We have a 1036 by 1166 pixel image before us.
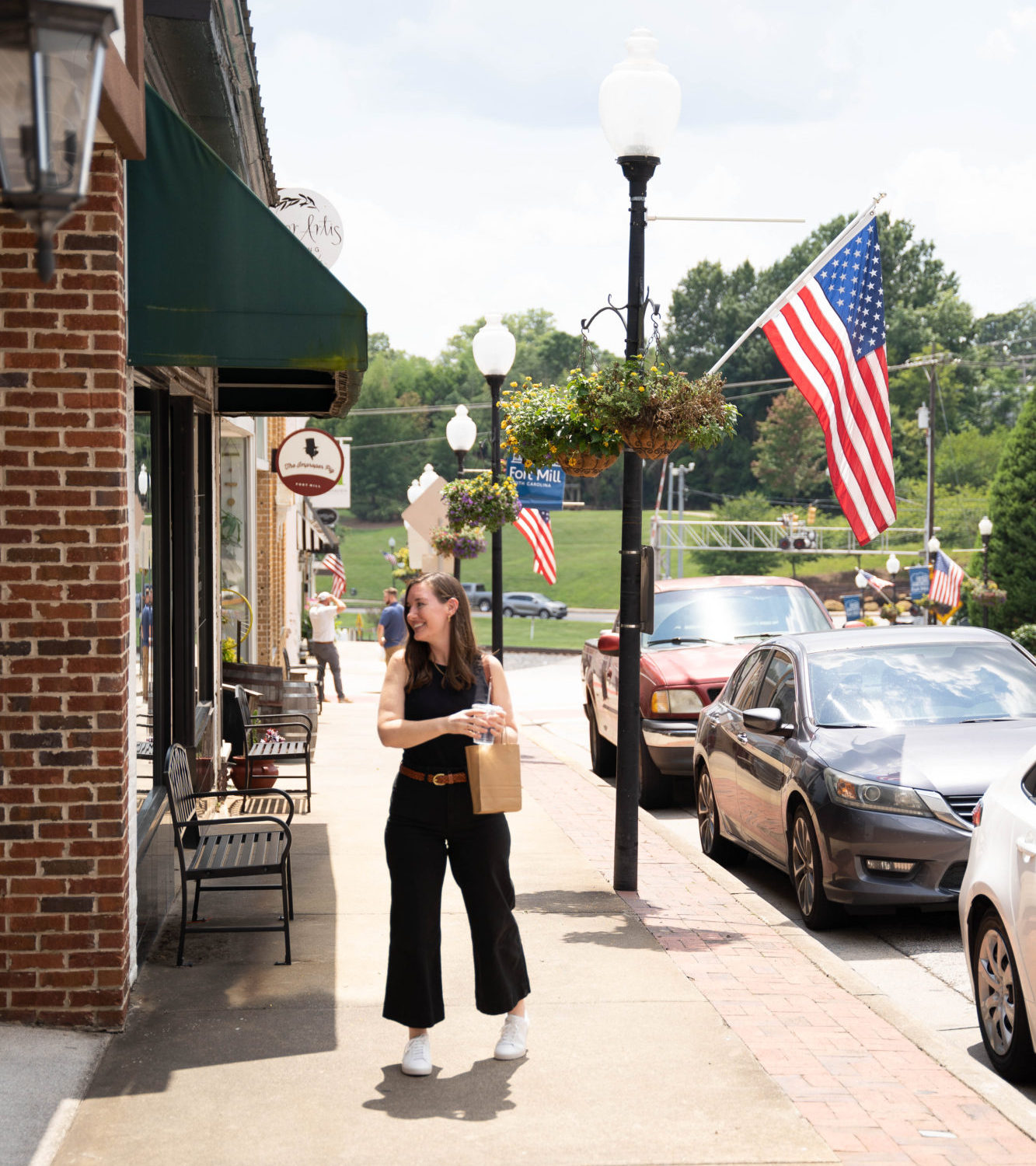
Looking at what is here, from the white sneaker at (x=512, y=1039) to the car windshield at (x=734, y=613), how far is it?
8.31 m

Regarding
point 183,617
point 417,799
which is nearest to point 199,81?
point 183,617

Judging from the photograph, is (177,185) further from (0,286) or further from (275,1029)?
(275,1029)

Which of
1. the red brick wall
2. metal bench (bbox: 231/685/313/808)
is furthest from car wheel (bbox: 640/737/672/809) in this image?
the red brick wall

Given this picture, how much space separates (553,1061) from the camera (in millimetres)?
5285

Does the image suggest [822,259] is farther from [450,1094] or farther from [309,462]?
[450,1094]

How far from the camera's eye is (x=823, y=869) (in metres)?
7.46

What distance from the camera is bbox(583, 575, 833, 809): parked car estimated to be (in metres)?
12.0

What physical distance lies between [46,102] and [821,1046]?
4.41m

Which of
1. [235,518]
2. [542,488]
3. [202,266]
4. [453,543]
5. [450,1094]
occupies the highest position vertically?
[202,266]

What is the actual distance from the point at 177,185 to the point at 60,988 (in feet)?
10.7

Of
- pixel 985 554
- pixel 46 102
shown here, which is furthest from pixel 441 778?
pixel 985 554

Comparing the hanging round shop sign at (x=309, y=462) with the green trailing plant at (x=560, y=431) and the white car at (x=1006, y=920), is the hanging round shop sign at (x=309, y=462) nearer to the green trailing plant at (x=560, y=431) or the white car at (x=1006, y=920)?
the green trailing plant at (x=560, y=431)

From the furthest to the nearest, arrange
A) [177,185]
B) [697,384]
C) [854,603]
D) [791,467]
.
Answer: [791,467], [854,603], [697,384], [177,185]

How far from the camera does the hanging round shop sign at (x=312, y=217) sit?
47.2ft
